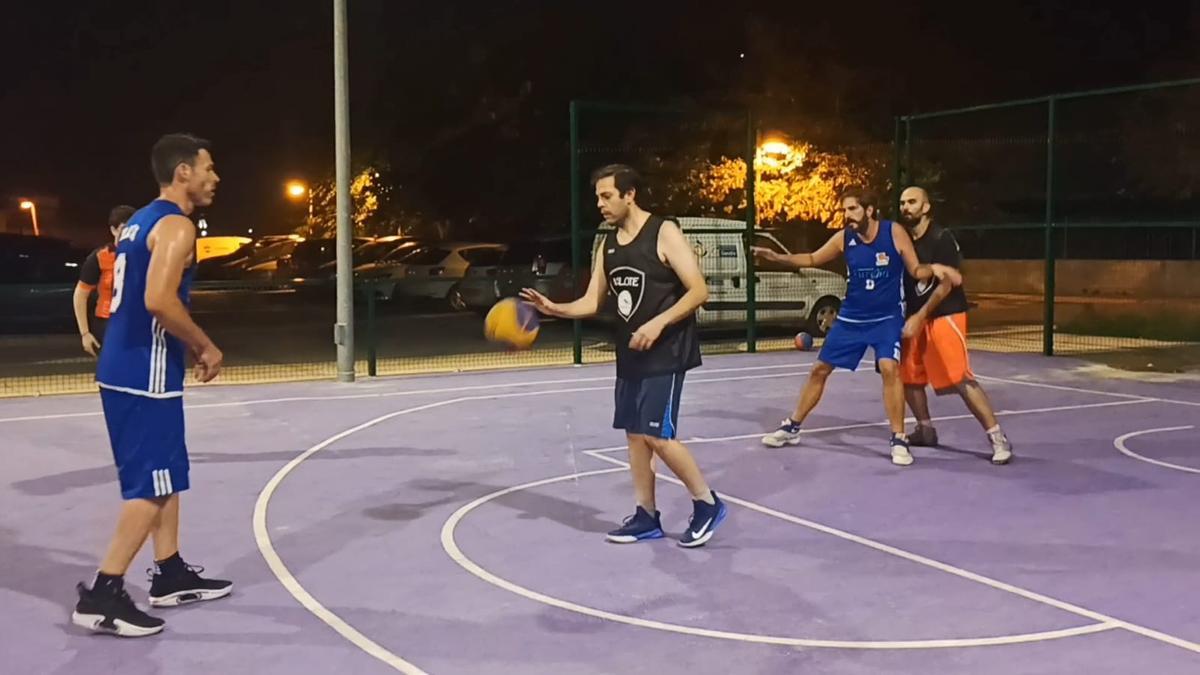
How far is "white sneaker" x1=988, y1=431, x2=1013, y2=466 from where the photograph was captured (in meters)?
8.95

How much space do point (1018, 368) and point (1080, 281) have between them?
1996 centimetres

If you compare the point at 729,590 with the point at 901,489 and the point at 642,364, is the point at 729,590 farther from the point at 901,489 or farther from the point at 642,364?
the point at 901,489

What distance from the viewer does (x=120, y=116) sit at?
5884 centimetres

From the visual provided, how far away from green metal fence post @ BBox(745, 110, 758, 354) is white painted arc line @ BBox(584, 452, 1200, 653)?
30.6 feet

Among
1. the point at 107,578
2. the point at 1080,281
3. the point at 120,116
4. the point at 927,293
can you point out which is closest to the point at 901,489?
the point at 927,293

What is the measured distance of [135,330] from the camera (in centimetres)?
542

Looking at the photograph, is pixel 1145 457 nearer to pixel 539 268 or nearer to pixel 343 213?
pixel 343 213

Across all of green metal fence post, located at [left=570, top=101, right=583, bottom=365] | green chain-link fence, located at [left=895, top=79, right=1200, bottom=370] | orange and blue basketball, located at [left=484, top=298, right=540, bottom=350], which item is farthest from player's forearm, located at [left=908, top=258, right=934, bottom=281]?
green chain-link fence, located at [left=895, top=79, right=1200, bottom=370]

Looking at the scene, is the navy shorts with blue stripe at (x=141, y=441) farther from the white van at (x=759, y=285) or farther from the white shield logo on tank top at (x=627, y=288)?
the white van at (x=759, y=285)

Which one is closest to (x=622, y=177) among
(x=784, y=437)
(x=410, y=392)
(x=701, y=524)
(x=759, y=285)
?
(x=701, y=524)

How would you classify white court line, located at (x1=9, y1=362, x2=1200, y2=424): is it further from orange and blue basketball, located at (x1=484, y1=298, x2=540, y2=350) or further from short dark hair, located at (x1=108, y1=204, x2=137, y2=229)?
orange and blue basketball, located at (x1=484, y1=298, x2=540, y2=350)

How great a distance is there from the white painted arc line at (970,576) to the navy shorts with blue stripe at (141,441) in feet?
11.8

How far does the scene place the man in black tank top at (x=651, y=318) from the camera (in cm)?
649

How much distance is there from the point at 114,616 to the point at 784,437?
18.5ft
